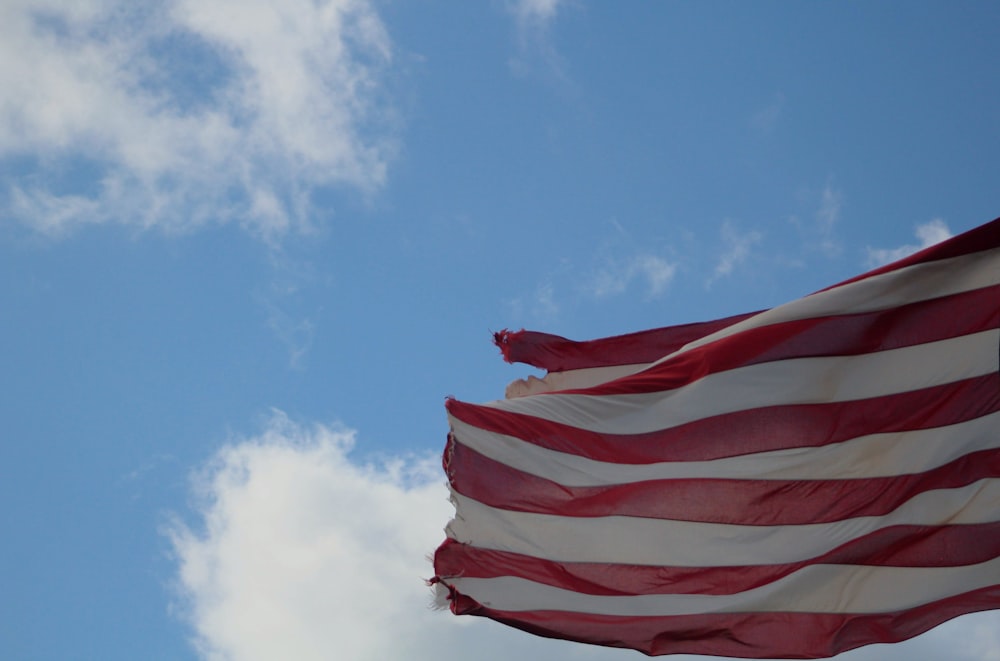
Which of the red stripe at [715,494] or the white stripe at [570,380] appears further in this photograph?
the white stripe at [570,380]

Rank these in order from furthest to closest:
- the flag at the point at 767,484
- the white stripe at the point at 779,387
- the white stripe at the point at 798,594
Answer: the white stripe at the point at 779,387 < the flag at the point at 767,484 < the white stripe at the point at 798,594

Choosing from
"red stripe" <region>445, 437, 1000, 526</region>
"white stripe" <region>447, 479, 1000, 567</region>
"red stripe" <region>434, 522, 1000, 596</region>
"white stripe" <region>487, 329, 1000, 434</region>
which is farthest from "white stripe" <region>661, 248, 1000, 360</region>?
"red stripe" <region>434, 522, 1000, 596</region>

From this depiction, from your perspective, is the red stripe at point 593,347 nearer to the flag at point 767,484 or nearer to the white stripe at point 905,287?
the flag at point 767,484

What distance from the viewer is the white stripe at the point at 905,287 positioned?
42.2 ft

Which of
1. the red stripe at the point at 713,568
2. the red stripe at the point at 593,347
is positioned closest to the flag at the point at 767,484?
the red stripe at the point at 713,568

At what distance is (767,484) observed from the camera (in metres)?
13.0

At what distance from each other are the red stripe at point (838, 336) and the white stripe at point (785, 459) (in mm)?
726

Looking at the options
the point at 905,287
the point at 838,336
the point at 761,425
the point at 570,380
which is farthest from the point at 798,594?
the point at 570,380

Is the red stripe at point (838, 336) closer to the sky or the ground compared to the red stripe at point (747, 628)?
closer to the sky

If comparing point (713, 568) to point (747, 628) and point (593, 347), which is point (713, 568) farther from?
point (593, 347)

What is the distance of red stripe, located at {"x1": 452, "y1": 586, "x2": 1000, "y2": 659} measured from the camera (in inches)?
490

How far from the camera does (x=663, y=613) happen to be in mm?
12914

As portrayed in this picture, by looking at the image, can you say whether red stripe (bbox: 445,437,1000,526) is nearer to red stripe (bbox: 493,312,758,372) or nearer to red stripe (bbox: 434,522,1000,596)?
red stripe (bbox: 434,522,1000,596)

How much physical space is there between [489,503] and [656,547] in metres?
1.57
